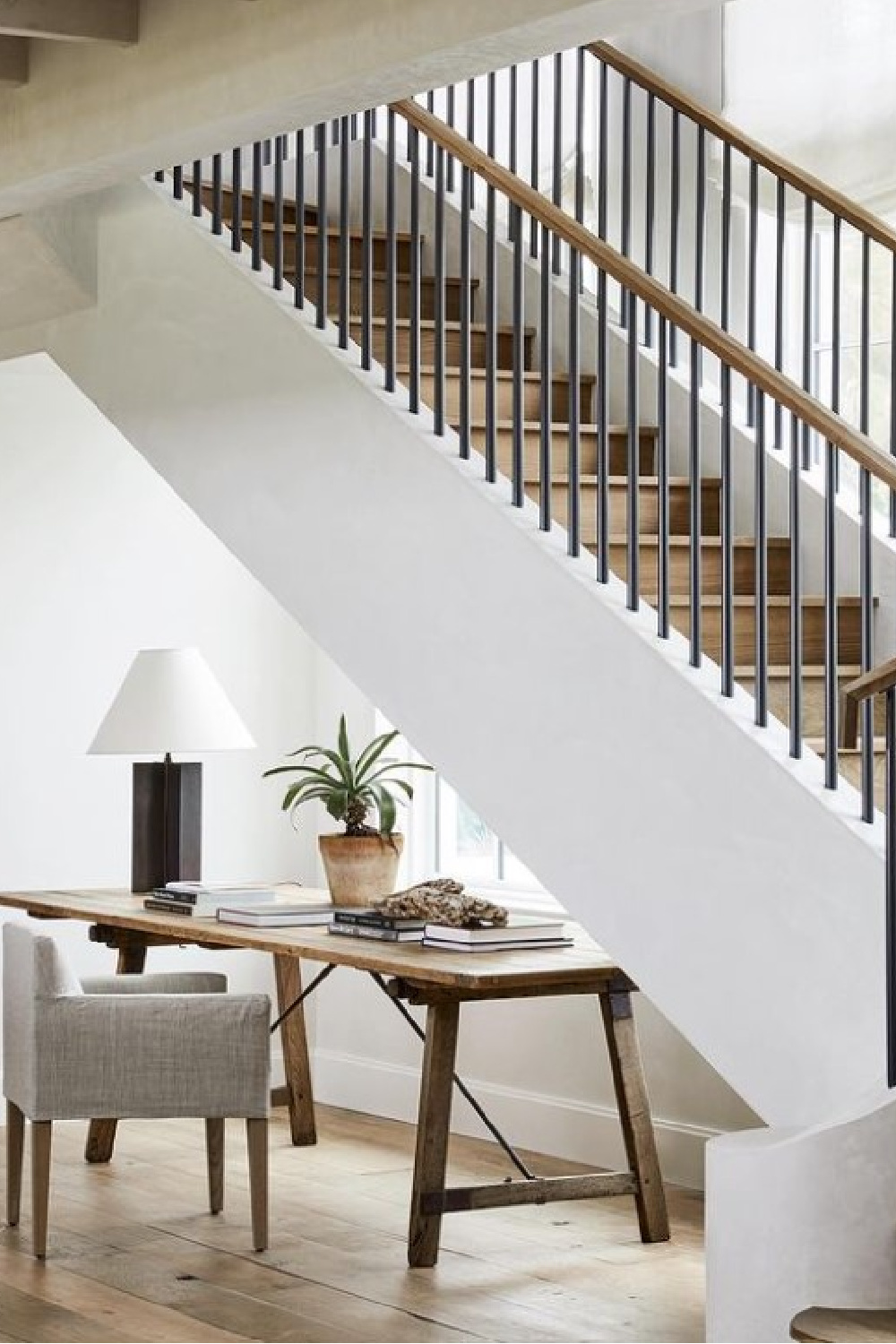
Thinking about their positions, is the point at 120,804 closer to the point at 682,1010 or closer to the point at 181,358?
the point at 181,358

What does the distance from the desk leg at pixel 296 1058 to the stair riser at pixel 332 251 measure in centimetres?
233

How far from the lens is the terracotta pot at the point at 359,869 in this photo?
611 centimetres

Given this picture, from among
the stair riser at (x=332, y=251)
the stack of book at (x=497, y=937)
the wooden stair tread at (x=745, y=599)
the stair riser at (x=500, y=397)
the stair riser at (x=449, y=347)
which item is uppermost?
the stair riser at (x=332, y=251)

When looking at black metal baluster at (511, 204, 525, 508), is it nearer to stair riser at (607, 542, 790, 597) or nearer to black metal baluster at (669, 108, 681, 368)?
stair riser at (607, 542, 790, 597)

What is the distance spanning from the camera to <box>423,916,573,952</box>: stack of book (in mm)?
5352

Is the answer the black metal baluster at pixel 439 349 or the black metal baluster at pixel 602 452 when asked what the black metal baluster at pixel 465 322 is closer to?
the black metal baluster at pixel 439 349

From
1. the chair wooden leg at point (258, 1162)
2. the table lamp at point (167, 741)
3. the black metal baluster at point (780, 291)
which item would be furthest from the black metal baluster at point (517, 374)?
the table lamp at point (167, 741)

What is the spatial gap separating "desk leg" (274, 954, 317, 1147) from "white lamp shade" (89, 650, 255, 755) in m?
0.89

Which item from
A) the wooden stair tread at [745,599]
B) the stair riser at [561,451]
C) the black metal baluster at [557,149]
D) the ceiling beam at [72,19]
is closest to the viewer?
the ceiling beam at [72,19]

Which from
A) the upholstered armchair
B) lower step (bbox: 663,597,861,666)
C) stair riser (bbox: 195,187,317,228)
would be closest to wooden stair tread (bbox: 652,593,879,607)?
lower step (bbox: 663,597,861,666)

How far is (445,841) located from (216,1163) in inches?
84.1

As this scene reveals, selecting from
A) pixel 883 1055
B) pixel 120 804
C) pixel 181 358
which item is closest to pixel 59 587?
pixel 120 804

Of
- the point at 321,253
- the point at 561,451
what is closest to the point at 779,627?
the point at 561,451

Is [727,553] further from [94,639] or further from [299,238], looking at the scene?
[94,639]
